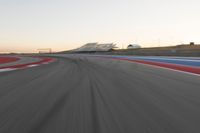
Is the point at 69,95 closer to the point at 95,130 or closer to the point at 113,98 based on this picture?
the point at 113,98

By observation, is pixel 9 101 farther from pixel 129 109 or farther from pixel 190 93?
pixel 190 93

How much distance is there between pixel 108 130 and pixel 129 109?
121cm

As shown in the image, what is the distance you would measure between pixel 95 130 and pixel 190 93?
335cm

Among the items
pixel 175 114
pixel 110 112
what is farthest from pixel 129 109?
pixel 175 114

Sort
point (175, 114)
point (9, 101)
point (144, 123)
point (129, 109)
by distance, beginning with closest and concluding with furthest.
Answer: point (144, 123), point (175, 114), point (129, 109), point (9, 101)

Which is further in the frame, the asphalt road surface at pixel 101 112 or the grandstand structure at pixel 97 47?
the grandstand structure at pixel 97 47

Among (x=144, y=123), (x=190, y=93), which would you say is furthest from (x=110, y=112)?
(x=190, y=93)

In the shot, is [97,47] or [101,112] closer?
[101,112]

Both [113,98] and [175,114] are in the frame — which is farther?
[113,98]

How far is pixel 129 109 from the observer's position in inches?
173

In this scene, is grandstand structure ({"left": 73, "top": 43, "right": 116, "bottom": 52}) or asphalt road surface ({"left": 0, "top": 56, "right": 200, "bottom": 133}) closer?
asphalt road surface ({"left": 0, "top": 56, "right": 200, "bottom": 133})

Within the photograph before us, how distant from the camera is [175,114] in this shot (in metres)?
4.07

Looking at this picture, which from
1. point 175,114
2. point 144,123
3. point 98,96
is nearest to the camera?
point 144,123

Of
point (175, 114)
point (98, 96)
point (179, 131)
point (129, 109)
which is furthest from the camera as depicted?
point (98, 96)
